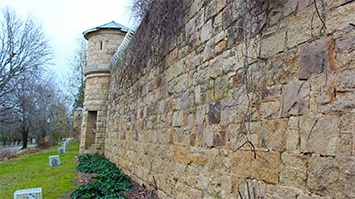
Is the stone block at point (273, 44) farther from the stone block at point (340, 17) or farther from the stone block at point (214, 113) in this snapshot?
the stone block at point (214, 113)

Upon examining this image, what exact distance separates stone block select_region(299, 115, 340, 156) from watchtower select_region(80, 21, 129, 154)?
1078 cm

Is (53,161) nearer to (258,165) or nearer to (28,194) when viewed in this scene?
(28,194)

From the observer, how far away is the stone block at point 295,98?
2129 millimetres

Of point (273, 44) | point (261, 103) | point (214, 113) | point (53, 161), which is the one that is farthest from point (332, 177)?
point (53, 161)

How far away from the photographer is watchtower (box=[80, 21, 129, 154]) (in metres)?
12.4

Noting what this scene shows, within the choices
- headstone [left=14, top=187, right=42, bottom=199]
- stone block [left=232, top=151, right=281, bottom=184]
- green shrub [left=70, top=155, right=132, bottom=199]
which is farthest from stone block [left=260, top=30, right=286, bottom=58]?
headstone [left=14, top=187, right=42, bottom=199]

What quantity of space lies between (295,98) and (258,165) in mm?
664

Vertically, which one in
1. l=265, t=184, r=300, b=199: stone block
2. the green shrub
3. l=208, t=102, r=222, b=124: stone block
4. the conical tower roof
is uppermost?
the conical tower roof

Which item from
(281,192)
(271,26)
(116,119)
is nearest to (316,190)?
(281,192)

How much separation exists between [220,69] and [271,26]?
83 cm

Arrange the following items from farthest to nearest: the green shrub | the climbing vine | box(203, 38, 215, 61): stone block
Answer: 1. the green shrub
2. the climbing vine
3. box(203, 38, 215, 61): stone block

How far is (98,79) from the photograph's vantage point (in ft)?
41.5

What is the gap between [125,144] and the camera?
25.6 ft

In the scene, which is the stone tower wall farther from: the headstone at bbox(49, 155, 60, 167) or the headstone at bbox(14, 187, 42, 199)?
the headstone at bbox(14, 187, 42, 199)
